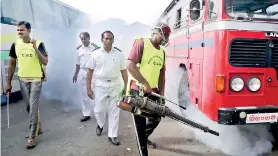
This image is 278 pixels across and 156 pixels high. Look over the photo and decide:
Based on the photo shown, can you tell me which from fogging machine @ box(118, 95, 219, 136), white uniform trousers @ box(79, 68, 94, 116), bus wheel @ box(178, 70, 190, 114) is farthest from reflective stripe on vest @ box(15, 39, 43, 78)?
bus wheel @ box(178, 70, 190, 114)

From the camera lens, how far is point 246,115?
3.43 m

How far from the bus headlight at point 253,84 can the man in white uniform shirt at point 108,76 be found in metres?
1.94

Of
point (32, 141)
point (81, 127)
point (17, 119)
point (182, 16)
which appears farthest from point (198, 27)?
point (17, 119)

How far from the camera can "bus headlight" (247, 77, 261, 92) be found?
3553 mm

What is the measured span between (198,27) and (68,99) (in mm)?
5014

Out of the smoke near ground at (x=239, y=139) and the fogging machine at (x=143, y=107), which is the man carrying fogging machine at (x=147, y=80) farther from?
the smoke near ground at (x=239, y=139)

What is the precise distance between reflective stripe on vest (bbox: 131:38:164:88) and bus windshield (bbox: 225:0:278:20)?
1129 mm

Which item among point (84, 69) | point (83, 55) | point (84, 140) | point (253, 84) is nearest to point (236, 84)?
point (253, 84)

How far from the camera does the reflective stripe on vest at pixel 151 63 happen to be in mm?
3373

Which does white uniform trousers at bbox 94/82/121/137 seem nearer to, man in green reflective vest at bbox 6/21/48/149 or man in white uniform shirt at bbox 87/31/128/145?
man in white uniform shirt at bbox 87/31/128/145

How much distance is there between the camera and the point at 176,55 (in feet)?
20.3

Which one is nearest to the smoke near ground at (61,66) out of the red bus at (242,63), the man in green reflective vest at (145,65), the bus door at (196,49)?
the bus door at (196,49)

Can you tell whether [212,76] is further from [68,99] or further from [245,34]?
[68,99]

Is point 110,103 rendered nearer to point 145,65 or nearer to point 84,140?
point 84,140
